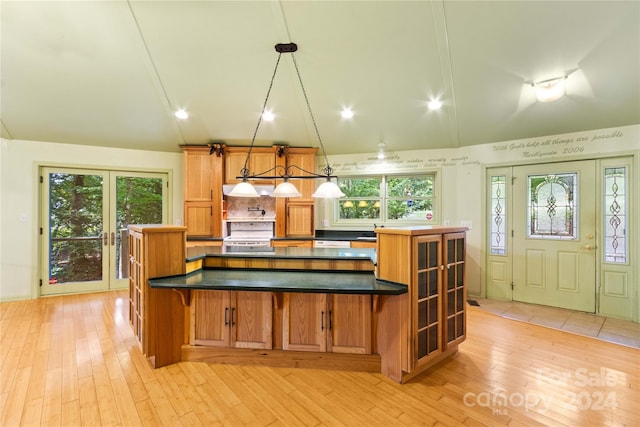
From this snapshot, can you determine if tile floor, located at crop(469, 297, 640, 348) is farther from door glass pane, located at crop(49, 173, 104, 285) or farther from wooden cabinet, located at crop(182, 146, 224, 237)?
door glass pane, located at crop(49, 173, 104, 285)

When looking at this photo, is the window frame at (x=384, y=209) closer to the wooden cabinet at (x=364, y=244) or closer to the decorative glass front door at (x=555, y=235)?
the wooden cabinet at (x=364, y=244)

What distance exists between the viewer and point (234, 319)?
246cm

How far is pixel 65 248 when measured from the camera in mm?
4500

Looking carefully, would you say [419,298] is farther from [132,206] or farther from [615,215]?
[132,206]

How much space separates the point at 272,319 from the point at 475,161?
3844 mm

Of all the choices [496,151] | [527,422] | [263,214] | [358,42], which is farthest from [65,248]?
[496,151]

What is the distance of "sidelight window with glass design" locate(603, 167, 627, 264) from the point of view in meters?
3.53

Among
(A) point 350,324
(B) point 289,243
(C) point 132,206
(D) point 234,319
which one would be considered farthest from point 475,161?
(C) point 132,206

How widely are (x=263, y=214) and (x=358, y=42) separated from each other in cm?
307

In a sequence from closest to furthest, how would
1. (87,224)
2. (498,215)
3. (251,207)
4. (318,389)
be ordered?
(318,389), (498,215), (87,224), (251,207)

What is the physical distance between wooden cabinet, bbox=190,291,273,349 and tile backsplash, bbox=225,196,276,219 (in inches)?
107

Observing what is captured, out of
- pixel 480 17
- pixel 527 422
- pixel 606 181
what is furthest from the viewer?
pixel 606 181

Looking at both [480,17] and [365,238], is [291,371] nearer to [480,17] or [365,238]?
[365,238]

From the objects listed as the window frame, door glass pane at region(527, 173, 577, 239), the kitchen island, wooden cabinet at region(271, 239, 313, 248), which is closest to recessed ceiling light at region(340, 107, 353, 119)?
the window frame
